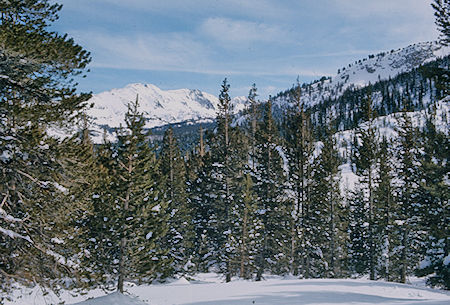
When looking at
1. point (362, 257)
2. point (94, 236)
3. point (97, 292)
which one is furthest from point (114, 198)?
point (362, 257)

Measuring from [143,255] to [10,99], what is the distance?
1443 centimetres

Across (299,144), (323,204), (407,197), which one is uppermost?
(299,144)

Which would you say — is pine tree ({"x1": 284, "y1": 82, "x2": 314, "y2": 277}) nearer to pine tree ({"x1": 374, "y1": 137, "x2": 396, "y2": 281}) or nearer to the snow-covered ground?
pine tree ({"x1": 374, "y1": 137, "x2": 396, "y2": 281})

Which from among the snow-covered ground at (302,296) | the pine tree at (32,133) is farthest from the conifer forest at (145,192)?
the snow-covered ground at (302,296)

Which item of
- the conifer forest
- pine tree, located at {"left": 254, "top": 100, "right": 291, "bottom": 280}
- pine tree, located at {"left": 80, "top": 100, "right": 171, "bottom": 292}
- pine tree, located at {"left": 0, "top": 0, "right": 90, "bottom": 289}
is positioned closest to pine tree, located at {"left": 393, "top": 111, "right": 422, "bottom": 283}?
the conifer forest

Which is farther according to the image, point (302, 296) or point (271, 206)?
point (271, 206)

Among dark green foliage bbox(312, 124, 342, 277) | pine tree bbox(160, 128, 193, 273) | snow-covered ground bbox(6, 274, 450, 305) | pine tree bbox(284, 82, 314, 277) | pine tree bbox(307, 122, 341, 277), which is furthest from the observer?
pine tree bbox(160, 128, 193, 273)

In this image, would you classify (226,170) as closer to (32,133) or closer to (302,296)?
(302,296)

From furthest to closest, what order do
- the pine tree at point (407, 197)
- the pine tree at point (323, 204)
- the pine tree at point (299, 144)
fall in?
the pine tree at point (323, 204)
the pine tree at point (299, 144)
the pine tree at point (407, 197)

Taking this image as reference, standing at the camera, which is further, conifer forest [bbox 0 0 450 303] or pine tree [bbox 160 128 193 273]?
pine tree [bbox 160 128 193 273]

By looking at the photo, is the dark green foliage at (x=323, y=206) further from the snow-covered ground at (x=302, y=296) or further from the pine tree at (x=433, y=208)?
the snow-covered ground at (x=302, y=296)

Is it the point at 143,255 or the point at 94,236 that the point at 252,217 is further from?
the point at 94,236

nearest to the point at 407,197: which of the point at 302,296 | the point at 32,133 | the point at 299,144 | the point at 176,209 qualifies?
the point at 299,144

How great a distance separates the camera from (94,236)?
21359 mm
